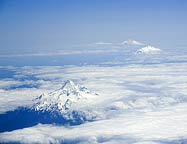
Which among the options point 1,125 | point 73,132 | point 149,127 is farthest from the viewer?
point 1,125

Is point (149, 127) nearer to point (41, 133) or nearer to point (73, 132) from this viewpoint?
point (73, 132)

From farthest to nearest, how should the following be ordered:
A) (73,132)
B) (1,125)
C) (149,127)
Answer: (1,125), (73,132), (149,127)

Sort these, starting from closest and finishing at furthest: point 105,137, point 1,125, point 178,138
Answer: point 178,138 < point 105,137 < point 1,125

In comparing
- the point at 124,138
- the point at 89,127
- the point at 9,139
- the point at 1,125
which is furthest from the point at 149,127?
the point at 1,125

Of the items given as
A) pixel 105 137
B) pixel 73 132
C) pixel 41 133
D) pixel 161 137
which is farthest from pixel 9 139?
pixel 161 137

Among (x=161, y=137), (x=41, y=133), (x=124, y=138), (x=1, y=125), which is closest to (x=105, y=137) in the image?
(x=124, y=138)

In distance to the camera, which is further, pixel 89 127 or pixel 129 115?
pixel 129 115

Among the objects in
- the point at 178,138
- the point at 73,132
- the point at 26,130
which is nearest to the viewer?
the point at 178,138

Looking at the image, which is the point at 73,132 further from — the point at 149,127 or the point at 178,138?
the point at 178,138

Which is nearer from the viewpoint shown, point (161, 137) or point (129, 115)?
point (161, 137)
